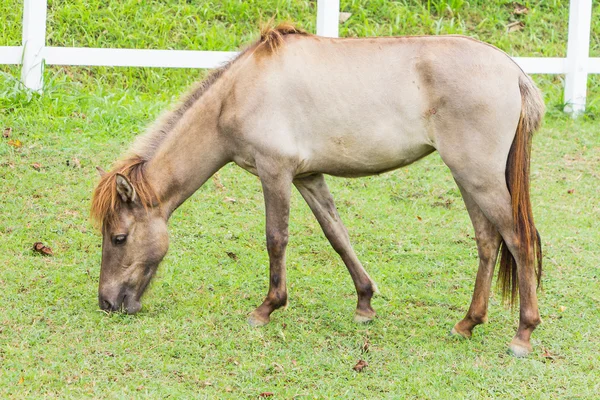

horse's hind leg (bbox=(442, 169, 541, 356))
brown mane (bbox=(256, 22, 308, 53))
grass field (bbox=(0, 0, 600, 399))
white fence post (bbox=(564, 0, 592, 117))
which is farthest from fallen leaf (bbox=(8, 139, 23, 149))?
white fence post (bbox=(564, 0, 592, 117))

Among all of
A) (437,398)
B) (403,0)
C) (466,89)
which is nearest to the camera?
(437,398)

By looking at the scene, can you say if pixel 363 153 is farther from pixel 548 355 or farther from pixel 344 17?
pixel 344 17

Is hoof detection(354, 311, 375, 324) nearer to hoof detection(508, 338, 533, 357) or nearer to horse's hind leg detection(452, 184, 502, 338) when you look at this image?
horse's hind leg detection(452, 184, 502, 338)

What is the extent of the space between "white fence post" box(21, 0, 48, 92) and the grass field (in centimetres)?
34

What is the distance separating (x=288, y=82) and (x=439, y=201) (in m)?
3.18

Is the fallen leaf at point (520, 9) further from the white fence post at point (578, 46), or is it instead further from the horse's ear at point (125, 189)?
the horse's ear at point (125, 189)

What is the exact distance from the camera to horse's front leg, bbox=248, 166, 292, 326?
17.7ft

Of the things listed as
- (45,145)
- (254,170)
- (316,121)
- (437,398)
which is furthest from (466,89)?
(45,145)

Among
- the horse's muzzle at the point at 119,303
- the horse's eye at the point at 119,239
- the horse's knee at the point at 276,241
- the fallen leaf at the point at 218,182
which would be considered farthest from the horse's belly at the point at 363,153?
the fallen leaf at the point at 218,182

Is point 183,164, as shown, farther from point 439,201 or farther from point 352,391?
point 439,201

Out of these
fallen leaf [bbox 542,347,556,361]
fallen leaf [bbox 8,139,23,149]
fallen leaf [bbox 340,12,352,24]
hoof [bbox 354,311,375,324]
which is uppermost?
fallen leaf [bbox 340,12,352,24]

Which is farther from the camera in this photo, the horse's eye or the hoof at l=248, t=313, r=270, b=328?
the hoof at l=248, t=313, r=270, b=328

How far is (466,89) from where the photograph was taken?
16.9 ft

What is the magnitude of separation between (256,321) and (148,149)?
1403 millimetres
